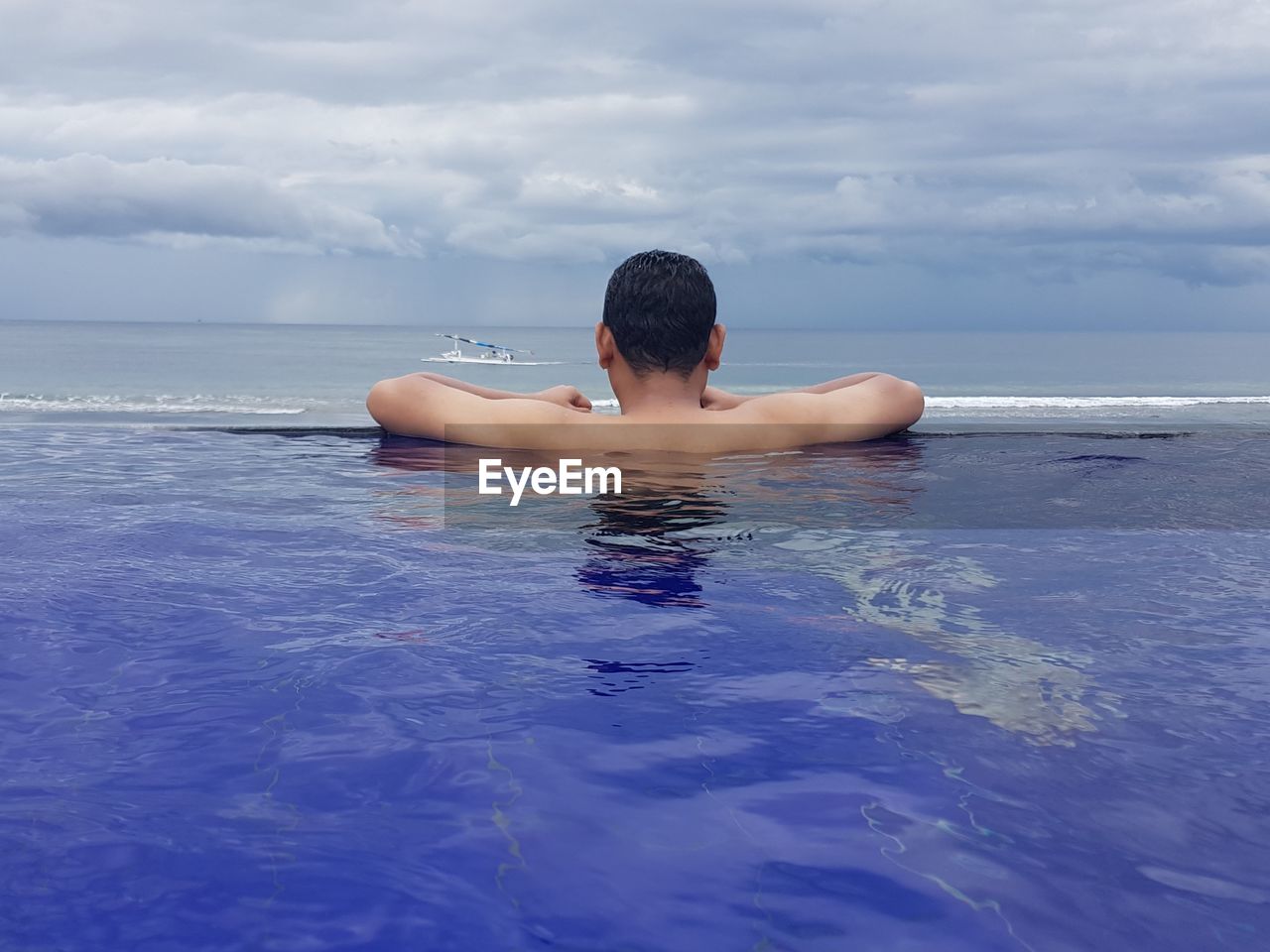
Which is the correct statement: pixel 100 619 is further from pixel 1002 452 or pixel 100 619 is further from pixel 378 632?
pixel 1002 452

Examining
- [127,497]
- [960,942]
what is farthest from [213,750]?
[127,497]

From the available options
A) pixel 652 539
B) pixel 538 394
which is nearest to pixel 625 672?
pixel 652 539

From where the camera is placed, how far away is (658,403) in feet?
19.5

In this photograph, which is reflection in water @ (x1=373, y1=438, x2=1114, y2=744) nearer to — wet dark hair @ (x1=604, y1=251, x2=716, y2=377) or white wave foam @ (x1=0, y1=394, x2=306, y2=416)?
wet dark hair @ (x1=604, y1=251, x2=716, y2=377)

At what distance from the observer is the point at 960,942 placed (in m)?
1.43

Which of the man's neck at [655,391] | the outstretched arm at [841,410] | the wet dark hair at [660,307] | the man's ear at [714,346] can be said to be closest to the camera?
the wet dark hair at [660,307]

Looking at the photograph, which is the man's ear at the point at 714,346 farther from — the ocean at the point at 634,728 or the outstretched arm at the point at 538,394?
the ocean at the point at 634,728

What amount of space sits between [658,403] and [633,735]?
395 centimetres

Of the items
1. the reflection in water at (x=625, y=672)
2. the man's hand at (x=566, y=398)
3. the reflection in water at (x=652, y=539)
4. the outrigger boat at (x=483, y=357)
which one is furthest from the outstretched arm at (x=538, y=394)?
the outrigger boat at (x=483, y=357)

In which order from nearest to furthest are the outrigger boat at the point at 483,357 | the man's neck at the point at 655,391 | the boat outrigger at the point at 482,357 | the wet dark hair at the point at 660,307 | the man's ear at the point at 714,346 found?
the wet dark hair at the point at 660,307
the man's ear at the point at 714,346
the man's neck at the point at 655,391
the boat outrigger at the point at 482,357
the outrigger boat at the point at 483,357

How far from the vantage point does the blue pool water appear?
4.95 ft
